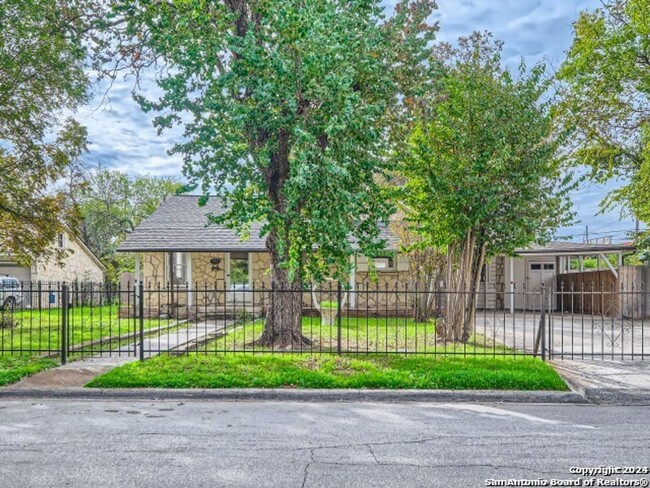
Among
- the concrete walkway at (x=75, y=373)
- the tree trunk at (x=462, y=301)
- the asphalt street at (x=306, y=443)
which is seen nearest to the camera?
the asphalt street at (x=306, y=443)

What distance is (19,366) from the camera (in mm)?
8336

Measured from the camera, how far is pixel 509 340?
488 inches

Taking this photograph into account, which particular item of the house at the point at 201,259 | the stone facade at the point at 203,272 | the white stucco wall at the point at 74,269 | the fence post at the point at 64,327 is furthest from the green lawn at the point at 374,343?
the white stucco wall at the point at 74,269

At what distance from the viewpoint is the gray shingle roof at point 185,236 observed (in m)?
18.2

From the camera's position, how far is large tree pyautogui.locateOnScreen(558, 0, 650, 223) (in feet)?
51.3

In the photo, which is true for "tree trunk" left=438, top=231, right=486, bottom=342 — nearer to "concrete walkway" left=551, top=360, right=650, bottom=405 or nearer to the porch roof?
"concrete walkway" left=551, top=360, right=650, bottom=405

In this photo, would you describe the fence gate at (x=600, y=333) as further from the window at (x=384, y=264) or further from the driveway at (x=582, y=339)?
the window at (x=384, y=264)

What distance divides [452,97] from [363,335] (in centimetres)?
600

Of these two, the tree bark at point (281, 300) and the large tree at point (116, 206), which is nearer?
the tree bark at point (281, 300)

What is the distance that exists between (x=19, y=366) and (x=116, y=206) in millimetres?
39529

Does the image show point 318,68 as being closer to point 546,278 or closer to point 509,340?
point 509,340

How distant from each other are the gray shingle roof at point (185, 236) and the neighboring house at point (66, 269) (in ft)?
34.9

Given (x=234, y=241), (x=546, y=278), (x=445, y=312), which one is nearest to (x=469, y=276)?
(x=445, y=312)

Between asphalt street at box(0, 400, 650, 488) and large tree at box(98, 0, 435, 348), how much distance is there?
10.8 feet
